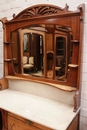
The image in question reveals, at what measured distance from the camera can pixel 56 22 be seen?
1183 millimetres

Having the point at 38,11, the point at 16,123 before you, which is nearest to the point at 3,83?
the point at 16,123

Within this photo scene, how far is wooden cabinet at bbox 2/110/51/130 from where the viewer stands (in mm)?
993

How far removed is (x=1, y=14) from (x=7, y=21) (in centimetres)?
26

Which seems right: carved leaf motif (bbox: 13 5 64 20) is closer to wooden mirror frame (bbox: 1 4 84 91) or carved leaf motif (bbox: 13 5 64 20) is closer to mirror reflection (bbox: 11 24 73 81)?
wooden mirror frame (bbox: 1 4 84 91)

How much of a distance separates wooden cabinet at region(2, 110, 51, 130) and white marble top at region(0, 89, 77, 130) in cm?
5

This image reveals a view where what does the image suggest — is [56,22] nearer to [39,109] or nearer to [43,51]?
[43,51]

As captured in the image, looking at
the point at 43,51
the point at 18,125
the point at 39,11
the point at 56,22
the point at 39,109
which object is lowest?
the point at 18,125

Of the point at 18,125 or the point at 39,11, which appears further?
the point at 39,11

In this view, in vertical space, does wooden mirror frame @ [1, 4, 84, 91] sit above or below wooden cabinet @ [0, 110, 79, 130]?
above

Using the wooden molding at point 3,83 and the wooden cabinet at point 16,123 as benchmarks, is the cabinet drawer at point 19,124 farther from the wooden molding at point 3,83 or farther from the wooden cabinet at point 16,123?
the wooden molding at point 3,83

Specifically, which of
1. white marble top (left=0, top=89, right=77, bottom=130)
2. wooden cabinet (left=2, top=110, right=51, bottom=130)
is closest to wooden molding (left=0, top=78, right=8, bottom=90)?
white marble top (left=0, top=89, right=77, bottom=130)

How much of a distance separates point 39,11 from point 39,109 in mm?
947

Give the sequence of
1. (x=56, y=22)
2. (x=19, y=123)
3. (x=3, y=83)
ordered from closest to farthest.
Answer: (x=19, y=123) → (x=56, y=22) → (x=3, y=83)

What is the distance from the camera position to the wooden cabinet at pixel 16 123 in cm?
99
